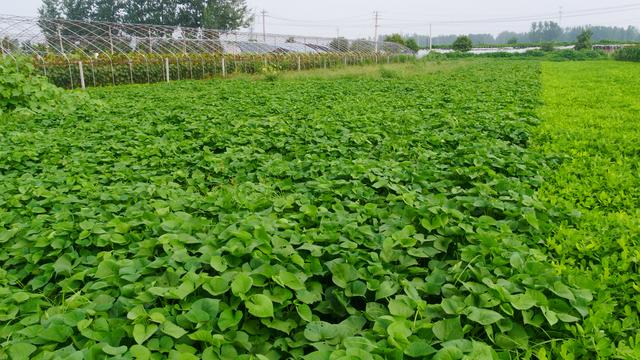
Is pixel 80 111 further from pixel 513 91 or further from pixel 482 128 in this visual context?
pixel 513 91

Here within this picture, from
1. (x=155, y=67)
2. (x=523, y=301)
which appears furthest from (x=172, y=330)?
(x=155, y=67)

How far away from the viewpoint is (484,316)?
208 centimetres

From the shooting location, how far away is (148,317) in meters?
2.09

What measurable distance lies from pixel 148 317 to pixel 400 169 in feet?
9.51

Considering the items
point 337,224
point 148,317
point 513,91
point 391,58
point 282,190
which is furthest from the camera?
point 391,58

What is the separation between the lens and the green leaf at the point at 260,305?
6.75 feet

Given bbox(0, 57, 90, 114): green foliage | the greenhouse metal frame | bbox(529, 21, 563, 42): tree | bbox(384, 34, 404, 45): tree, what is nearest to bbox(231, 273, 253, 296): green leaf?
bbox(0, 57, 90, 114): green foliage

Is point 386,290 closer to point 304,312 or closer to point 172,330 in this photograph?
point 304,312

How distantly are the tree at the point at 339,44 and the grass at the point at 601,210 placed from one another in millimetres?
26542

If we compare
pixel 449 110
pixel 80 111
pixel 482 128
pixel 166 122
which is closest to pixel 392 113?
pixel 449 110

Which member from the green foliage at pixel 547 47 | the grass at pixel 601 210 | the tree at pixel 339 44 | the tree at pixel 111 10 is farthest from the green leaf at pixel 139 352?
the green foliage at pixel 547 47

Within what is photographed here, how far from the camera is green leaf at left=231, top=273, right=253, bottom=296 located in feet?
7.09

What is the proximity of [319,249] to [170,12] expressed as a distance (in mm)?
43850

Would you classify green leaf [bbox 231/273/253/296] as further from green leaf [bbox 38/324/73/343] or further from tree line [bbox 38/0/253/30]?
tree line [bbox 38/0/253/30]
